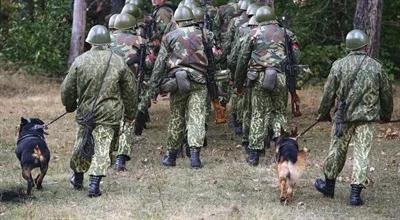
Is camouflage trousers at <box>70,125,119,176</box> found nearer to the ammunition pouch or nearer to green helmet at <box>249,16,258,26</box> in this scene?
the ammunition pouch

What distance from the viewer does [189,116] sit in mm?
9250

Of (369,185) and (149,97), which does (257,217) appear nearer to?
(369,185)

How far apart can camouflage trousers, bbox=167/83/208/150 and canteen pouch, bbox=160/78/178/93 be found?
0.17 meters

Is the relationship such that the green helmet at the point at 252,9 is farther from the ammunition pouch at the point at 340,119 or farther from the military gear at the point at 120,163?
the ammunition pouch at the point at 340,119

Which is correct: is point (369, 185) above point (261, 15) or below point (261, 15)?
below

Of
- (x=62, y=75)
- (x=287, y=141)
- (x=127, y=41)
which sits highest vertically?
(x=127, y=41)

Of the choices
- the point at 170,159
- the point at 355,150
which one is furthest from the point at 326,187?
the point at 170,159

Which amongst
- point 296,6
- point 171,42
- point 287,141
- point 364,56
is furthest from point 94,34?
point 296,6

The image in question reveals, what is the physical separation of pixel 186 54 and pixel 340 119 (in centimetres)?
251

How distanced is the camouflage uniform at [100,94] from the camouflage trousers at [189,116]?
63.1 inches

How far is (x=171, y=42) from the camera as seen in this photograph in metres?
9.18

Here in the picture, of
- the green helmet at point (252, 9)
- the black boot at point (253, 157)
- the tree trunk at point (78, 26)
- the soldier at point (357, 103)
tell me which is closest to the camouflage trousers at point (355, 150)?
the soldier at point (357, 103)

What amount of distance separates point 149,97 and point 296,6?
7.45m

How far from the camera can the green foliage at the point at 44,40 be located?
19.4 m
